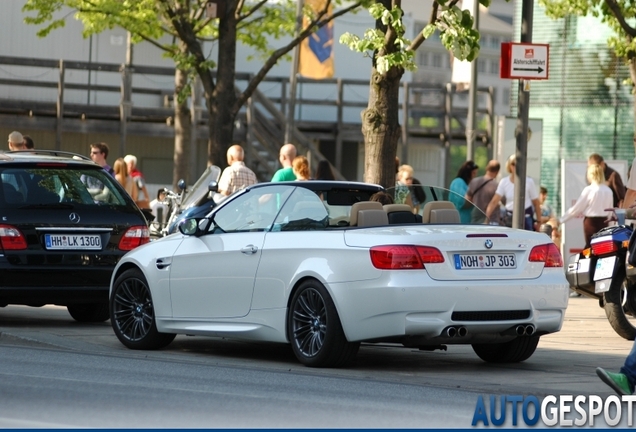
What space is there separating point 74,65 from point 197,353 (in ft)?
80.6

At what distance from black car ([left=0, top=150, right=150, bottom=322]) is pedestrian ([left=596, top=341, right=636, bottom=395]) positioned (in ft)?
20.9

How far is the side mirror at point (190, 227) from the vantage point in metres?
12.3

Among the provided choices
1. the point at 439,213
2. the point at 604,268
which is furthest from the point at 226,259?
the point at 604,268

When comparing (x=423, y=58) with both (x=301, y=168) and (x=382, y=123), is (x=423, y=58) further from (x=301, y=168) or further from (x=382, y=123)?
(x=301, y=168)

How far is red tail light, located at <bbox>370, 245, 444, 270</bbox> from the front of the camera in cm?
1066

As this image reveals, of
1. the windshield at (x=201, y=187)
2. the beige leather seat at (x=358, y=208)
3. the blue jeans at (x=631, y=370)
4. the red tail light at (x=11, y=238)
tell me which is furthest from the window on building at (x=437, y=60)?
the blue jeans at (x=631, y=370)

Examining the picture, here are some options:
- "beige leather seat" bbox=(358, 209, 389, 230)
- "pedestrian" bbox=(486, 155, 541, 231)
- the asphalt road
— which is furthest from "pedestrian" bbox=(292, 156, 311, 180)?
"beige leather seat" bbox=(358, 209, 389, 230)

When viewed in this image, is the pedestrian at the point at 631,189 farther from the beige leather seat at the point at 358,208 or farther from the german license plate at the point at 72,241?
the german license plate at the point at 72,241

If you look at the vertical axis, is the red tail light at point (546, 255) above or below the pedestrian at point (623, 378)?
above

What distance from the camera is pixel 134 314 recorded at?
12.9 m

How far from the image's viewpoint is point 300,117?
40.9 meters

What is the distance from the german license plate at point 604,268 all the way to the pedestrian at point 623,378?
490 centimetres

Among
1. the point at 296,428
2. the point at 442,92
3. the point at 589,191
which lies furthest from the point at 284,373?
the point at 442,92

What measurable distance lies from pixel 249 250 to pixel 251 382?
5.65 feet
